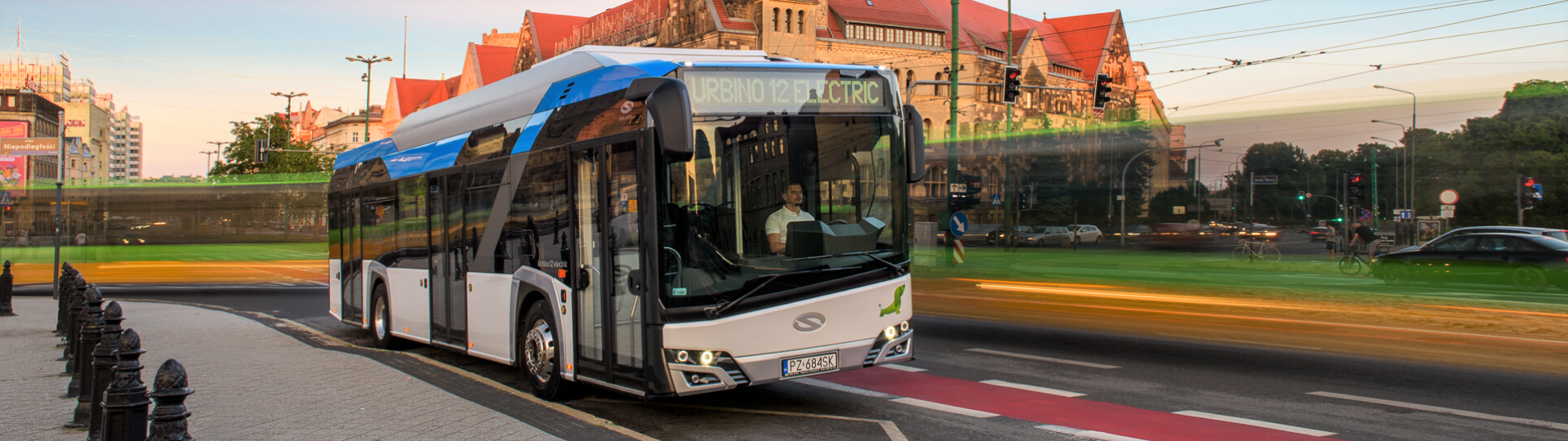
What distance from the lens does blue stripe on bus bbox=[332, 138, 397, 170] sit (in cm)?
1229

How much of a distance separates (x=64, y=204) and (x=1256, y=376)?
107ft

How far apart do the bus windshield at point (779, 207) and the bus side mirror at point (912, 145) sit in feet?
0.47

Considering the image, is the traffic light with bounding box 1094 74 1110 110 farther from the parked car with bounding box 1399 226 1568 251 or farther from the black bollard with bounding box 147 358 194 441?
the black bollard with bounding box 147 358 194 441

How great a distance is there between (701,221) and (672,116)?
0.70m

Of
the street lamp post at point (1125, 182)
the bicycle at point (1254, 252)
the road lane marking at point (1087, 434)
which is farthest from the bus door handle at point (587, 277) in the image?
the street lamp post at point (1125, 182)

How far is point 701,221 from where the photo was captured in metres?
6.64

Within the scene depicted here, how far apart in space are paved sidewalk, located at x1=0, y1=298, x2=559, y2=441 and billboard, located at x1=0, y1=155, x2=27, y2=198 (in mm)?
9763

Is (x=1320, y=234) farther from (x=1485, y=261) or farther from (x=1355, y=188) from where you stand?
(x=1485, y=261)

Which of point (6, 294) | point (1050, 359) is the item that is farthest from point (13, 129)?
point (1050, 359)

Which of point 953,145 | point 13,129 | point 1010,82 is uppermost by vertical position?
point 1010,82

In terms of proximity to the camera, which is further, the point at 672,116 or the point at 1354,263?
the point at 1354,263

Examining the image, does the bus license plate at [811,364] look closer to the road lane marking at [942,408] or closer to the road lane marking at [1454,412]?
the road lane marking at [942,408]

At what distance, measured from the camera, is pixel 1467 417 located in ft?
23.7

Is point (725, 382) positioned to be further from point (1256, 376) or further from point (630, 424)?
point (1256, 376)
